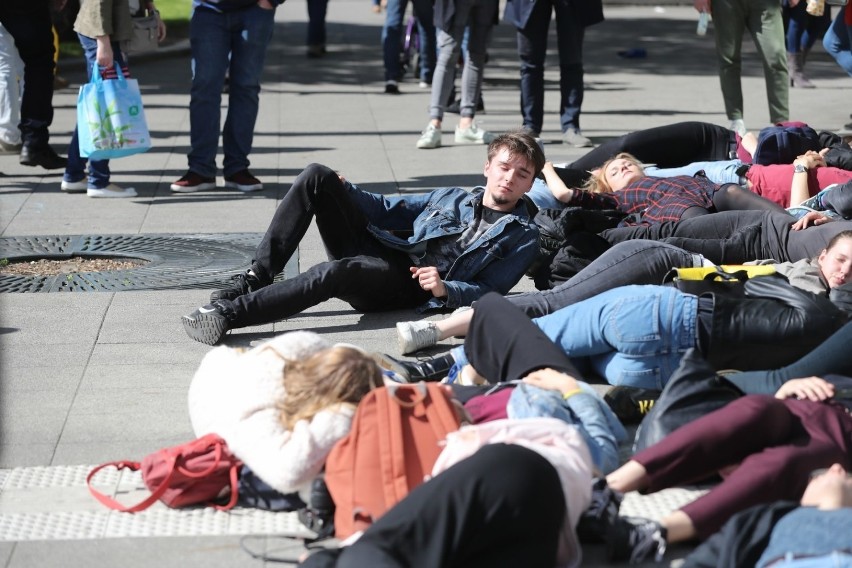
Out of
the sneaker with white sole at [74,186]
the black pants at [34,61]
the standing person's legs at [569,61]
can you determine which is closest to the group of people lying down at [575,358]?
the standing person's legs at [569,61]

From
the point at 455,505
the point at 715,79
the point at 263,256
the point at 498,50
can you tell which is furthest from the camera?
the point at 498,50

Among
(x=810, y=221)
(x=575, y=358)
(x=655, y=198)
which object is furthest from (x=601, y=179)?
(x=575, y=358)

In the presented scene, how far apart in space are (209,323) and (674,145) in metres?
3.32

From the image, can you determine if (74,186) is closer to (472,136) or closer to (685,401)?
(472,136)

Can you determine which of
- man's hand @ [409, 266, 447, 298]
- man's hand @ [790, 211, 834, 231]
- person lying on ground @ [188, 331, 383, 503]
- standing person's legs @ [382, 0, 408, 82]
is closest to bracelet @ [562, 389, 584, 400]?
person lying on ground @ [188, 331, 383, 503]

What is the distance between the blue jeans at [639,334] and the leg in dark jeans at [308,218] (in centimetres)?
150

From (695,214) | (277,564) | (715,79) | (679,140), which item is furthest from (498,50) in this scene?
(277,564)

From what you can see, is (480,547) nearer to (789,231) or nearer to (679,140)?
(789,231)

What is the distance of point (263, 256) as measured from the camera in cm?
561

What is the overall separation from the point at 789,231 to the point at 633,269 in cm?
96

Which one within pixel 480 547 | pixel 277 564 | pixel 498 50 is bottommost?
pixel 498 50

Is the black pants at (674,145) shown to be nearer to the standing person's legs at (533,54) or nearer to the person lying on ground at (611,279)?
the person lying on ground at (611,279)

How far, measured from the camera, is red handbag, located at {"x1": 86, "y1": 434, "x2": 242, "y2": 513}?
3.67 metres

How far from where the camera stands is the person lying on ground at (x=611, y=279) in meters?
4.95
